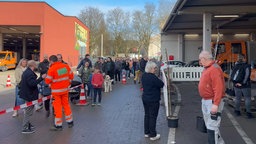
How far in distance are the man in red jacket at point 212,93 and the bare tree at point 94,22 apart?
7208 cm

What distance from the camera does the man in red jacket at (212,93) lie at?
5.86m

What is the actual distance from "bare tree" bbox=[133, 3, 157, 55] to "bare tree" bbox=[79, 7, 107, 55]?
753 centimetres

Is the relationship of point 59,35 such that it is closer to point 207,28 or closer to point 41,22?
point 41,22

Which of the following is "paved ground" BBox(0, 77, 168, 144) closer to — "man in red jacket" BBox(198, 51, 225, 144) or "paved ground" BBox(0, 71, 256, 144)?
"paved ground" BBox(0, 71, 256, 144)

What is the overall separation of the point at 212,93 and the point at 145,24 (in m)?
76.1

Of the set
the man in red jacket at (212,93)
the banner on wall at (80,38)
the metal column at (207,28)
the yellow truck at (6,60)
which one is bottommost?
the man in red jacket at (212,93)

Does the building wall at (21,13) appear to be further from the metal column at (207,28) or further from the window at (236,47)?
the metal column at (207,28)

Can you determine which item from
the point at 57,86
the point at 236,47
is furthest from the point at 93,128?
the point at 236,47

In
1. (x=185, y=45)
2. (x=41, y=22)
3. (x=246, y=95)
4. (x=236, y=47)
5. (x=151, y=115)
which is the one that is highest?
(x=41, y=22)

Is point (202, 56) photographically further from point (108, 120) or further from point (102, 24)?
point (102, 24)

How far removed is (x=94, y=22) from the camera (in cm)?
7881

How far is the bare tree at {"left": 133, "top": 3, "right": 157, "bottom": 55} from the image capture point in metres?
81.1

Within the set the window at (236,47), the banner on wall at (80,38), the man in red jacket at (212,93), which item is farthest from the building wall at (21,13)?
the man in red jacket at (212,93)

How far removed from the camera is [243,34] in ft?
131
